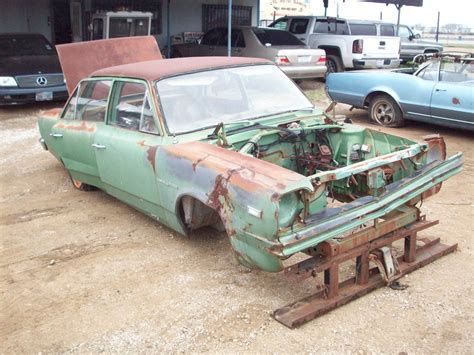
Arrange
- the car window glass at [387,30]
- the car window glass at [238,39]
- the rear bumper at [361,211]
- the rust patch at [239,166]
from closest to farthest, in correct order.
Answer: the rear bumper at [361,211] → the rust patch at [239,166] → the car window glass at [238,39] → the car window glass at [387,30]

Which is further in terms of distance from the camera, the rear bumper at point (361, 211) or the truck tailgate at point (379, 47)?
the truck tailgate at point (379, 47)

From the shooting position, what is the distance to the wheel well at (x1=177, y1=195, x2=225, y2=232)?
4242mm

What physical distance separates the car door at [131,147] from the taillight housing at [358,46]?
33.1 ft

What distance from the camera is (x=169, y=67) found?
16.5 ft

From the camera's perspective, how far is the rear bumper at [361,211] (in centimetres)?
323

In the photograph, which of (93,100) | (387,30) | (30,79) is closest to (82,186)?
(93,100)

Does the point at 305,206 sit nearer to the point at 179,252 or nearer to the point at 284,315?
the point at 284,315

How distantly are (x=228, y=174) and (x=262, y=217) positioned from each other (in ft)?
1.52

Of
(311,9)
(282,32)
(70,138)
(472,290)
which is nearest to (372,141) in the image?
(472,290)

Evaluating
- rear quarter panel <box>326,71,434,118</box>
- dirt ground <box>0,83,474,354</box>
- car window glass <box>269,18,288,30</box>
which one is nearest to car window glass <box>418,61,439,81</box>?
rear quarter panel <box>326,71,434,118</box>

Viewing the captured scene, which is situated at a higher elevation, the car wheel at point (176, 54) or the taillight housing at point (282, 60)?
the car wheel at point (176, 54)

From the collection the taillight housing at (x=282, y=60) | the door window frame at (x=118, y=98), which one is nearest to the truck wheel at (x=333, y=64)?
the taillight housing at (x=282, y=60)

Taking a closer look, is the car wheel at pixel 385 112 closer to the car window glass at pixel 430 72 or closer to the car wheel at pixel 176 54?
the car window glass at pixel 430 72

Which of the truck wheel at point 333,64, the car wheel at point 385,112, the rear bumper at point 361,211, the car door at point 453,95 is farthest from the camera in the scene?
the truck wheel at point 333,64
